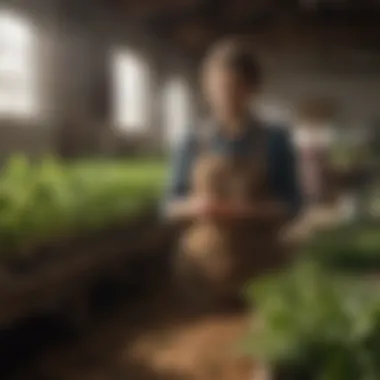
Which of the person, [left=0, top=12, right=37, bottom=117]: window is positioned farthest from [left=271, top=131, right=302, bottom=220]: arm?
[left=0, top=12, right=37, bottom=117]: window

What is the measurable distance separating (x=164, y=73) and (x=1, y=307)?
12.7 inches

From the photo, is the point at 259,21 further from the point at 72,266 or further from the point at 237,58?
the point at 72,266

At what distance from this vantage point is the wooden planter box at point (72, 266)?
93 cm

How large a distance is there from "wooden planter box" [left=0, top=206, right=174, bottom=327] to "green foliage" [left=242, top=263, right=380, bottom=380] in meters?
0.14

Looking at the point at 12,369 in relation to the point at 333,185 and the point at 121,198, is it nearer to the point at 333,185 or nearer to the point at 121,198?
the point at 121,198

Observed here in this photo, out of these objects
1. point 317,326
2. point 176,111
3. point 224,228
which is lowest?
point 317,326

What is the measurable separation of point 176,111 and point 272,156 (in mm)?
119

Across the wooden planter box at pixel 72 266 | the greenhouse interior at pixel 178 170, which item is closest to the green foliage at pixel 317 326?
the greenhouse interior at pixel 178 170

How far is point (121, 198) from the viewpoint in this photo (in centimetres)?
102

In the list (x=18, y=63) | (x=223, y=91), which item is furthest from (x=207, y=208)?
(x=18, y=63)

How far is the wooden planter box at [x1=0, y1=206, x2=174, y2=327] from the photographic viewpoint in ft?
3.06

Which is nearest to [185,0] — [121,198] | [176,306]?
[121,198]

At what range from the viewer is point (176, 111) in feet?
3.28

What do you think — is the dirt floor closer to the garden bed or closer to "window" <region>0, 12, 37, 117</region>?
the garden bed
